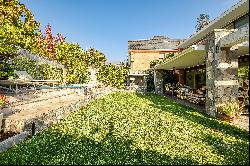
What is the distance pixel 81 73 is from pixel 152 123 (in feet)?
117

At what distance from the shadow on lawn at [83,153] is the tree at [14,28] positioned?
943 centimetres

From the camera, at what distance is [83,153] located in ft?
23.5

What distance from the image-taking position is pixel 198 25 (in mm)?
106562

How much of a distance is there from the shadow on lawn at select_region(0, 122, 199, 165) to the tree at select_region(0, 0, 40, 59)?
30.9 ft

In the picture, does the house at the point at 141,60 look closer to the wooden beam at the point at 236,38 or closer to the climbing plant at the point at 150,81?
the climbing plant at the point at 150,81

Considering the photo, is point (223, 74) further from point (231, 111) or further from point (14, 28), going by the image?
point (14, 28)

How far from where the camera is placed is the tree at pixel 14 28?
16062mm

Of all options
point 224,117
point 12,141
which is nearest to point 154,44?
point 224,117

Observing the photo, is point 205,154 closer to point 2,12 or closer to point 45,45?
point 2,12

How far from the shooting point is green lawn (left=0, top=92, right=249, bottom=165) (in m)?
6.58

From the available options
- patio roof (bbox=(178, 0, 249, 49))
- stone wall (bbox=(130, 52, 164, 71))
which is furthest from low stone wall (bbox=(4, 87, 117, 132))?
stone wall (bbox=(130, 52, 164, 71))

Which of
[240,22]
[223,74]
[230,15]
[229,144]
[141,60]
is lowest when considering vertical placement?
[229,144]

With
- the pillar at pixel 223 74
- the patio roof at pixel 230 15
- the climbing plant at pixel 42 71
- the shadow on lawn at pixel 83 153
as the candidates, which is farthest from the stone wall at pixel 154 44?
the shadow on lawn at pixel 83 153

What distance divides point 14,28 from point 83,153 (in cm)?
1205
